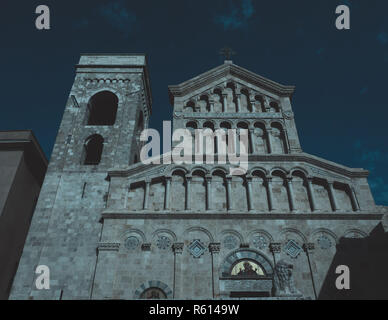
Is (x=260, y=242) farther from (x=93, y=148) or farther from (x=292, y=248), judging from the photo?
(x=93, y=148)

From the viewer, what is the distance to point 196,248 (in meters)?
17.8

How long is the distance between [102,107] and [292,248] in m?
20.0

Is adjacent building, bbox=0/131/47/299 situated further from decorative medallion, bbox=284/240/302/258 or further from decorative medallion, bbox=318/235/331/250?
decorative medallion, bbox=318/235/331/250

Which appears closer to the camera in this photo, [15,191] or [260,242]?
[260,242]

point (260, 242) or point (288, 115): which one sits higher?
point (288, 115)

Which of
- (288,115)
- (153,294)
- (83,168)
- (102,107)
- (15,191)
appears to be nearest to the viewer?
(153,294)

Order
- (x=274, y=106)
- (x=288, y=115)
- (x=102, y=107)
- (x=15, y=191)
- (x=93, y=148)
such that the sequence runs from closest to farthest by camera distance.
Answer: (x=15, y=191)
(x=288, y=115)
(x=274, y=106)
(x=93, y=148)
(x=102, y=107)

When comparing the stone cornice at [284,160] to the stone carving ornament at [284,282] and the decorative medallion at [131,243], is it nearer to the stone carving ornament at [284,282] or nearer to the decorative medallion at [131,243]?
the decorative medallion at [131,243]

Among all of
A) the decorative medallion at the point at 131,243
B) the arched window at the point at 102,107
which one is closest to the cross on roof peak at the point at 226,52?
Answer: the arched window at the point at 102,107

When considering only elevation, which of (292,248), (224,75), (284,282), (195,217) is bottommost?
(284,282)

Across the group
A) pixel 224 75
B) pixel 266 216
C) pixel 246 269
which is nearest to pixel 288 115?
pixel 224 75

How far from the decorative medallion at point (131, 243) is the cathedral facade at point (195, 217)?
0.18 ft
